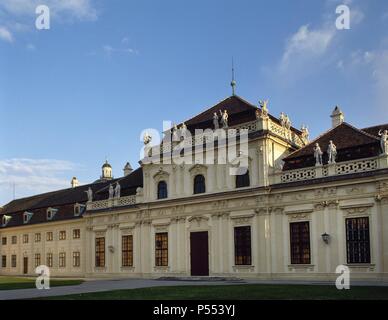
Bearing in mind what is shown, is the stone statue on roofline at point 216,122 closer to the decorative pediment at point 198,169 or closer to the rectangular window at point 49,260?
the decorative pediment at point 198,169

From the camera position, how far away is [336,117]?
40.6m

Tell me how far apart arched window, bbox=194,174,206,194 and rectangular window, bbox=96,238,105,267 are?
12.1m

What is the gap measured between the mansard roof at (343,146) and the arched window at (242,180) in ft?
9.59

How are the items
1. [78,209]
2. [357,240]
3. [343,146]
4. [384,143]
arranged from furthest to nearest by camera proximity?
[78,209], [343,146], [357,240], [384,143]

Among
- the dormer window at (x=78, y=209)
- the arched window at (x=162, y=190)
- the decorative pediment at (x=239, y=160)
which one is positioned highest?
the decorative pediment at (x=239, y=160)

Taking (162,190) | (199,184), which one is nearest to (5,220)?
(162,190)

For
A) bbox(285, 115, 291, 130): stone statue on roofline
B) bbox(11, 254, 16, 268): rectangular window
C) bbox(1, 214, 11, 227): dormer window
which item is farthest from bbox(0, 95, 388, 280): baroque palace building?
bbox(1, 214, 11, 227): dormer window

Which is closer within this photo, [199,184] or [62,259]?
[199,184]

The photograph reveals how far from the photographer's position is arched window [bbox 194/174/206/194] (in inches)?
1559

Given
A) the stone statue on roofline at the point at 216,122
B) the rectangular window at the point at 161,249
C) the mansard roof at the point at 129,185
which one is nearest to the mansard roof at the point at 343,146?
the stone statue on roofline at the point at 216,122

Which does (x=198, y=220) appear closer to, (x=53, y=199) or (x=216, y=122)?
(x=216, y=122)

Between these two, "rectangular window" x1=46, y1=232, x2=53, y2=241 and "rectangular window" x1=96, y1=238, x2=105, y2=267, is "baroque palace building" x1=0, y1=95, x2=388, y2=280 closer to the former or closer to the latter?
"rectangular window" x1=96, y1=238, x2=105, y2=267

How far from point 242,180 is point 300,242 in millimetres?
6390

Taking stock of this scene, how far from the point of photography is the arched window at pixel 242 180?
3700 cm
